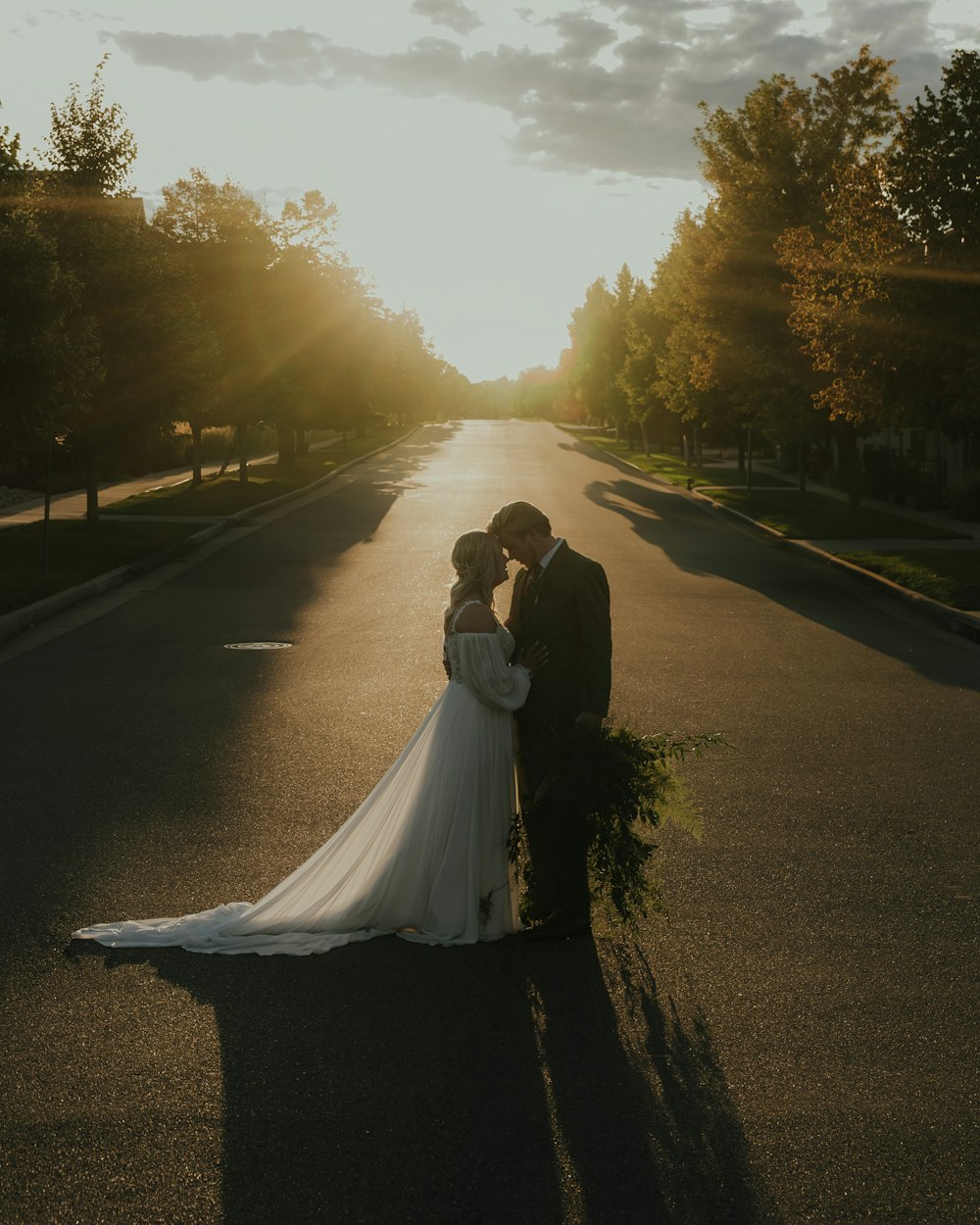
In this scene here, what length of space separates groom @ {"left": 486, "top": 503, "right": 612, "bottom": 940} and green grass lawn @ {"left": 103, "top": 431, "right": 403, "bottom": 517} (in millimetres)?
24568

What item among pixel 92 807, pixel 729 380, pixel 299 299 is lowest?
pixel 92 807

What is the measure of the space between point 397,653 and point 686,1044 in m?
9.03

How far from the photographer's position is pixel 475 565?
5.63 metres

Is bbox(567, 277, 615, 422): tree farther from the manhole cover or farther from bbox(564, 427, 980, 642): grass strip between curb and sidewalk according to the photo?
the manhole cover

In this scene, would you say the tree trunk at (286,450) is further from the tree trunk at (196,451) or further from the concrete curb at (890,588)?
the concrete curb at (890,588)

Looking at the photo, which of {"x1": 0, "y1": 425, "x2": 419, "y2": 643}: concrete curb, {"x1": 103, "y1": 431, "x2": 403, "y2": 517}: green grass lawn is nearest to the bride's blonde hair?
{"x1": 0, "y1": 425, "x2": 419, "y2": 643}: concrete curb

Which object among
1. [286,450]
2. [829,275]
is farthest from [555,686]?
[286,450]

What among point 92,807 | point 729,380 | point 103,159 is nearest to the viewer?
point 92,807

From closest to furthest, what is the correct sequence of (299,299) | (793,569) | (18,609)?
(18,609) < (793,569) < (299,299)

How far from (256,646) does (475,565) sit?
882 centimetres

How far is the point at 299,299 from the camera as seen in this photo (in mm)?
42812

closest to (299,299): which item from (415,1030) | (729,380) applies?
(729,380)

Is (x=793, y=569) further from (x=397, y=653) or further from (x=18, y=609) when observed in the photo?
(x=18, y=609)

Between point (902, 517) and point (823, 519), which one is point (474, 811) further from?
point (902, 517)
